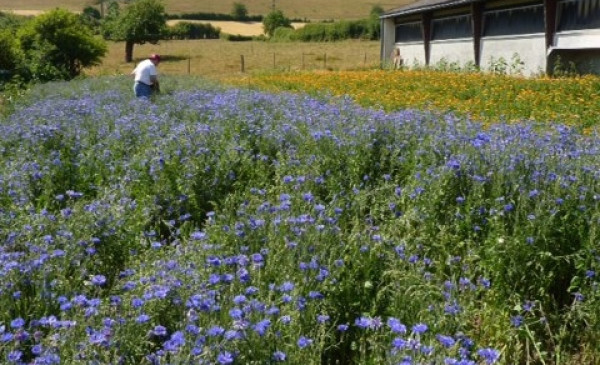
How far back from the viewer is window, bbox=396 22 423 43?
114ft

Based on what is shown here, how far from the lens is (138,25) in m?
53.6

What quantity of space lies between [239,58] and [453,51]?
22232mm

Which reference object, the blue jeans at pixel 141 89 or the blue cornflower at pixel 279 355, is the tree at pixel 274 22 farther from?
the blue cornflower at pixel 279 355

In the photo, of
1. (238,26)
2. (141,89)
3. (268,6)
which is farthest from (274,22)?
(141,89)

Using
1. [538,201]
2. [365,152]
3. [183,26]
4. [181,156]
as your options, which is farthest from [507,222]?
[183,26]

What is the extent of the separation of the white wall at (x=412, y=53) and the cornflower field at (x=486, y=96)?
1452cm

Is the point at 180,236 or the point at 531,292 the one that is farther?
the point at 180,236

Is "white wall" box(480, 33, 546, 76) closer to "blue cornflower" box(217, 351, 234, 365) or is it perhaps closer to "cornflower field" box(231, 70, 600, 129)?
"cornflower field" box(231, 70, 600, 129)

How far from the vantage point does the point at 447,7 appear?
30.1m

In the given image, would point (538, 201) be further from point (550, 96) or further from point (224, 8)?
point (224, 8)

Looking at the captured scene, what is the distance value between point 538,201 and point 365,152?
2.36m

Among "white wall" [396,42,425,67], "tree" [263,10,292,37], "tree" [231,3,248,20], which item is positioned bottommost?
"white wall" [396,42,425,67]

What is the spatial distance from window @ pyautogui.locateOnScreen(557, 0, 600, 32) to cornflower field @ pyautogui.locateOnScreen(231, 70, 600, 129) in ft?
15.8

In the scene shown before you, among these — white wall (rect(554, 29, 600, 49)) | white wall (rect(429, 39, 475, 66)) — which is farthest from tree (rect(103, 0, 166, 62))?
white wall (rect(554, 29, 600, 49))
